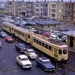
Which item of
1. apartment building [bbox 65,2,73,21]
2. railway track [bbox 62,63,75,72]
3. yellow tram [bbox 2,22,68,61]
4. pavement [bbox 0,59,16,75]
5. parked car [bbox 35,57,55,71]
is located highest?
apartment building [bbox 65,2,73,21]

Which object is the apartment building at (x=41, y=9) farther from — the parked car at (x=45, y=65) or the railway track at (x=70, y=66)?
the parked car at (x=45, y=65)

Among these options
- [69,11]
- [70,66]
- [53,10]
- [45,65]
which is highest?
[53,10]

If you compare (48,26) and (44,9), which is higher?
(44,9)

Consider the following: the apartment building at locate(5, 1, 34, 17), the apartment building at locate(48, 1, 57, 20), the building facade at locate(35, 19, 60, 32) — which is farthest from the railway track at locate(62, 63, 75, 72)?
the apartment building at locate(5, 1, 34, 17)

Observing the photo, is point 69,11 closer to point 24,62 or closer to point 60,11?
point 60,11

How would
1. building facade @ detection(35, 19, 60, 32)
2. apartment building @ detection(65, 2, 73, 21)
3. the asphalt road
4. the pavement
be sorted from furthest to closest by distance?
apartment building @ detection(65, 2, 73, 21) < building facade @ detection(35, 19, 60, 32) < the asphalt road < the pavement

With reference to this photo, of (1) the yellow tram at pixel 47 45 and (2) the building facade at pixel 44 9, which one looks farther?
(2) the building facade at pixel 44 9

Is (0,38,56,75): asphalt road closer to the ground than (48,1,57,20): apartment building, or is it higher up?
closer to the ground

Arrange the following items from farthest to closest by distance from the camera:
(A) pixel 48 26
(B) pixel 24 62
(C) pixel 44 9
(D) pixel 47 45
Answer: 1. (C) pixel 44 9
2. (A) pixel 48 26
3. (D) pixel 47 45
4. (B) pixel 24 62

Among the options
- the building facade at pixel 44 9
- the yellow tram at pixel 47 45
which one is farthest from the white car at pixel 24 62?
the building facade at pixel 44 9

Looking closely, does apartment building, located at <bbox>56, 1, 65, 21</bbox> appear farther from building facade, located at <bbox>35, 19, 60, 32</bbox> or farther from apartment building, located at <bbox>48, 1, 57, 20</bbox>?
building facade, located at <bbox>35, 19, 60, 32</bbox>

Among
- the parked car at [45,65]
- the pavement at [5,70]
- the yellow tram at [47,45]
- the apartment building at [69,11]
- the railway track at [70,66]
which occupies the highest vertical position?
the apartment building at [69,11]

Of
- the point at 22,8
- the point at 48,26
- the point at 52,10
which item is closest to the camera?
the point at 48,26

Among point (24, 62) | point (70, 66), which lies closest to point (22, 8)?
point (70, 66)
